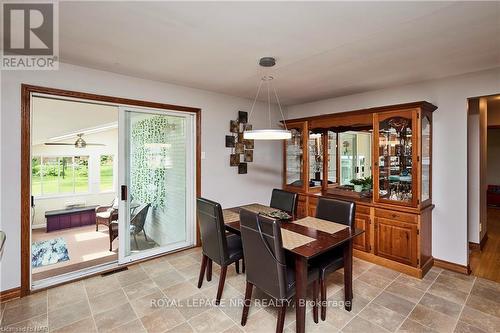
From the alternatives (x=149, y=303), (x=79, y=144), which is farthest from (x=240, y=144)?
(x=79, y=144)

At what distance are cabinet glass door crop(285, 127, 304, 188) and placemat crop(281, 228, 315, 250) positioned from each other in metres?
2.12

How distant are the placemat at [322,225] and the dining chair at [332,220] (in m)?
0.14

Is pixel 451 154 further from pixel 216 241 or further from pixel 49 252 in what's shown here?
pixel 49 252

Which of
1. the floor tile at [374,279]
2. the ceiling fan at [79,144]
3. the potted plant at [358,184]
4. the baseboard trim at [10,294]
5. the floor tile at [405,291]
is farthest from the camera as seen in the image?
the ceiling fan at [79,144]

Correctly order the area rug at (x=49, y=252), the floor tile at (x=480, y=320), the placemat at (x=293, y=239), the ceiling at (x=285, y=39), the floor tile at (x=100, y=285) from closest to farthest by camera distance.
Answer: the ceiling at (x=285, y=39) → the placemat at (x=293, y=239) → the floor tile at (x=480, y=320) → the floor tile at (x=100, y=285) → the area rug at (x=49, y=252)

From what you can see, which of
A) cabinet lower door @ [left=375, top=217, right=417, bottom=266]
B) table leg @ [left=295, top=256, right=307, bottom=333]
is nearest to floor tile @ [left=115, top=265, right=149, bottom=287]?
table leg @ [left=295, top=256, right=307, bottom=333]

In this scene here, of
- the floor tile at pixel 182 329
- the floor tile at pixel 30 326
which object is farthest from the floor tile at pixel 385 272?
the floor tile at pixel 30 326

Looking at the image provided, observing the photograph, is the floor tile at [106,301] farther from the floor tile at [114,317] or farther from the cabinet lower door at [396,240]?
the cabinet lower door at [396,240]

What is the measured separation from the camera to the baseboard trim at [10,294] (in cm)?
240

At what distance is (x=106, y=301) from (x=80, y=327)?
0.37 meters

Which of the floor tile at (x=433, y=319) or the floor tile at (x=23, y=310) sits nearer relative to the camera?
the floor tile at (x=433, y=319)

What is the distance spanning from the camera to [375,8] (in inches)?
66.8

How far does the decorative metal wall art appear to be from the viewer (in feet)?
13.6

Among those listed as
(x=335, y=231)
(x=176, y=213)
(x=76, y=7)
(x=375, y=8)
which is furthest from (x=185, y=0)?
(x=176, y=213)
